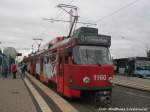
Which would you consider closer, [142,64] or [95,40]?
[95,40]

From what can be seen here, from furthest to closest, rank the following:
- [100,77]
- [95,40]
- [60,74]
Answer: [60,74], [95,40], [100,77]

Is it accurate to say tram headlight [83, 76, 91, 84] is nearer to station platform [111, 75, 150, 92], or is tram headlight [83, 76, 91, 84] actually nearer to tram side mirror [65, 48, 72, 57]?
tram side mirror [65, 48, 72, 57]

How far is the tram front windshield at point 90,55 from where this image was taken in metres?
14.6

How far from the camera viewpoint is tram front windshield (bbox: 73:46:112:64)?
1464cm

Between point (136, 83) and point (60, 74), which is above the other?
point (60, 74)

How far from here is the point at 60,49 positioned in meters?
17.3

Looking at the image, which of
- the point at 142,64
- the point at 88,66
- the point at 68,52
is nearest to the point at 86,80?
the point at 88,66

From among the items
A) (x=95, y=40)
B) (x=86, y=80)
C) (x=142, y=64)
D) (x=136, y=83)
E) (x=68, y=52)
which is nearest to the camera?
(x=86, y=80)

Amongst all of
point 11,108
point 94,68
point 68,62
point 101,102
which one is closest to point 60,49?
point 68,62

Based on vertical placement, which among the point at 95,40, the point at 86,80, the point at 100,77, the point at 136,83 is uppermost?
the point at 95,40

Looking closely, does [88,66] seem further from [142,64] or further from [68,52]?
[142,64]

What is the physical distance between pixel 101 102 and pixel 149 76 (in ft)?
129

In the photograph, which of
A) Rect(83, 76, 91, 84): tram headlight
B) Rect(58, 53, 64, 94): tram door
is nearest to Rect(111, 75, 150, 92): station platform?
Rect(58, 53, 64, 94): tram door

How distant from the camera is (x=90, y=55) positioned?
14773 mm
